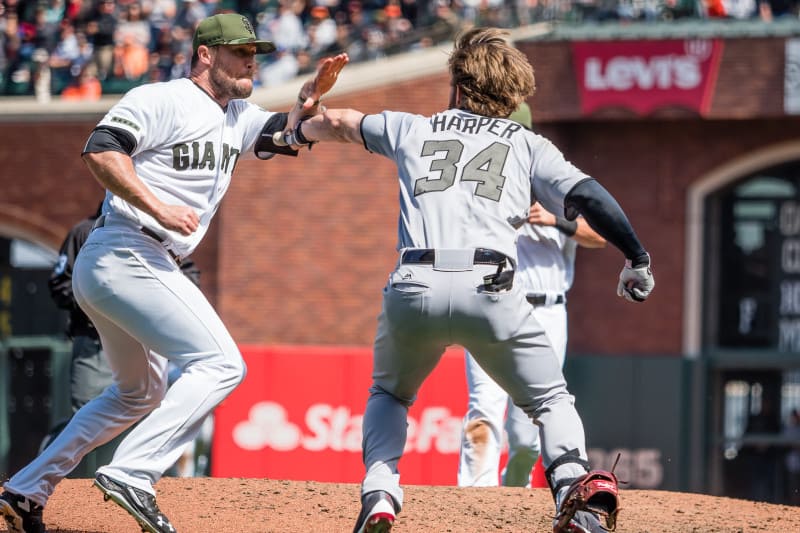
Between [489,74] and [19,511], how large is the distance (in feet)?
8.76

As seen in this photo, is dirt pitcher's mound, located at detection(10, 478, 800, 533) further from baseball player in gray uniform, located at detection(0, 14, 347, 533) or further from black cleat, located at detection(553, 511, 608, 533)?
black cleat, located at detection(553, 511, 608, 533)

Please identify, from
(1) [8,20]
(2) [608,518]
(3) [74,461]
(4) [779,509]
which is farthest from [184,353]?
(1) [8,20]

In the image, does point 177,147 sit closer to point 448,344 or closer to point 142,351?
point 142,351

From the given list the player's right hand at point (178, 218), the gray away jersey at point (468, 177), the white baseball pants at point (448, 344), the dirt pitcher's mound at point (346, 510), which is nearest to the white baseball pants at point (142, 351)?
the player's right hand at point (178, 218)

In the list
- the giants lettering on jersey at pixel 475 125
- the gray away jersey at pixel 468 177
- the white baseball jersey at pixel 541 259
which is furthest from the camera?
the white baseball jersey at pixel 541 259

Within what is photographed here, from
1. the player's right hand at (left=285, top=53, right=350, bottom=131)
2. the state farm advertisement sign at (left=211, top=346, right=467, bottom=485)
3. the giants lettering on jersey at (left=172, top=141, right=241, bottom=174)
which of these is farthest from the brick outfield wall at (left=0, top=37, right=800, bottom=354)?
the giants lettering on jersey at (left=172, top=141, right=241, bottom=174)

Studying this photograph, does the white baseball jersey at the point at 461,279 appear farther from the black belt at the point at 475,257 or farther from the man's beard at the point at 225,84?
the man's beard at the point at 225,84

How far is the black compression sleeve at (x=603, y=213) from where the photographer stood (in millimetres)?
4891

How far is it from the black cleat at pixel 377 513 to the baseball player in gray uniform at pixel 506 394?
237 centimetres

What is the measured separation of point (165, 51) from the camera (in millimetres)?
19062

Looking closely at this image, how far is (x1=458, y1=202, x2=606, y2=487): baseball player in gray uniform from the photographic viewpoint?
728cm

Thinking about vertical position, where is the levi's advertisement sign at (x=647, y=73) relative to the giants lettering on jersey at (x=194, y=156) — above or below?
above

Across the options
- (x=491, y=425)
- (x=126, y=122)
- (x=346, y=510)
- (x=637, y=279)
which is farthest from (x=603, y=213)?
(x=491, y=425)

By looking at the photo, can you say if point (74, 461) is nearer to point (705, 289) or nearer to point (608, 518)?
point (608, 518)
